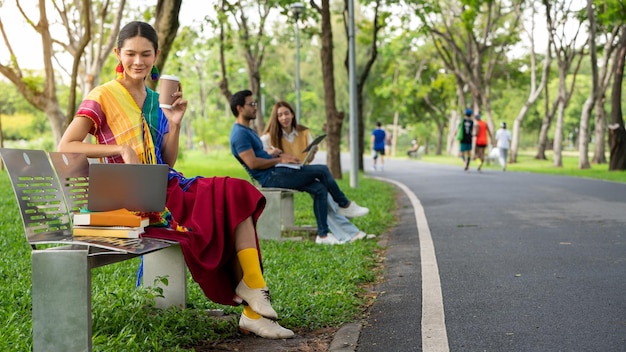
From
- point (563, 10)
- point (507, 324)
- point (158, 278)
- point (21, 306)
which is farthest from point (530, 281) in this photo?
point (563, 10)

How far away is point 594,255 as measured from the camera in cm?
782

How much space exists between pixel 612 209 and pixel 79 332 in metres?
10.1

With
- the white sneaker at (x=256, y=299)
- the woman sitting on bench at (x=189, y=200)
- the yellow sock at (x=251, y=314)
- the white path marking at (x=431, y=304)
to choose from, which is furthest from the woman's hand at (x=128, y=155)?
the white path marking at (x=431, y=304)

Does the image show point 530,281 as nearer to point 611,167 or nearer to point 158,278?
point 158,278

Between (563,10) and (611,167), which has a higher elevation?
(563,10)

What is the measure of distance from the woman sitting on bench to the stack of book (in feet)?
0.97

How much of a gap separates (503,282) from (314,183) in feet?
10.8

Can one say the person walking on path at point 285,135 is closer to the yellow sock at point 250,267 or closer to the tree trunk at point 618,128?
the yellow sock at point 250,267

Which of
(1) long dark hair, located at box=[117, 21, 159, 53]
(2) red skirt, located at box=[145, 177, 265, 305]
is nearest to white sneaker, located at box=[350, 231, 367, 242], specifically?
(2) red skirt, located at box=[145, 177, 265, 305]

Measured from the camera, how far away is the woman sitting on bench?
457 cm

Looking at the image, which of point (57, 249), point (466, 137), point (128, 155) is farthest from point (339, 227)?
point (466, 137)

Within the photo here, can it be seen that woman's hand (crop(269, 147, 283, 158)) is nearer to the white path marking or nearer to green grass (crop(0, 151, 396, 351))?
green grass (crop(0, 151, 396, 351))

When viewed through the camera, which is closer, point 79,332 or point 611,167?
point 79,332

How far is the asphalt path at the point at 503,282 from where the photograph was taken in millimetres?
4723
